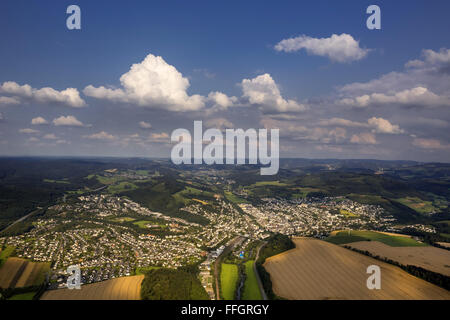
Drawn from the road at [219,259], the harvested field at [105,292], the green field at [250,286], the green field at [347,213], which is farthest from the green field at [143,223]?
the green field at [347,213]

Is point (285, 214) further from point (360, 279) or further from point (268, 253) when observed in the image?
point (360, 279)

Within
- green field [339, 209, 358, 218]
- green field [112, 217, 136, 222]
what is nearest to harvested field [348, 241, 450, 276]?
green field [339, 209, 358, 218]

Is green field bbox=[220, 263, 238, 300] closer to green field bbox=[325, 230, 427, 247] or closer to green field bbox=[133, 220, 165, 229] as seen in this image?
green field bbox=[325, 230, 427, 247]

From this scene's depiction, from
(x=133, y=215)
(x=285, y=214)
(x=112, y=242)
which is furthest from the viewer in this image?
(x=285, y=214)

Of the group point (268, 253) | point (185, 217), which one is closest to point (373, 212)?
point (268, 253)

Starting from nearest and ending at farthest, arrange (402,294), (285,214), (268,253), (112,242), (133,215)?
(402,294) < (268,253) < (112,242) < (133,215) < (285,214)
